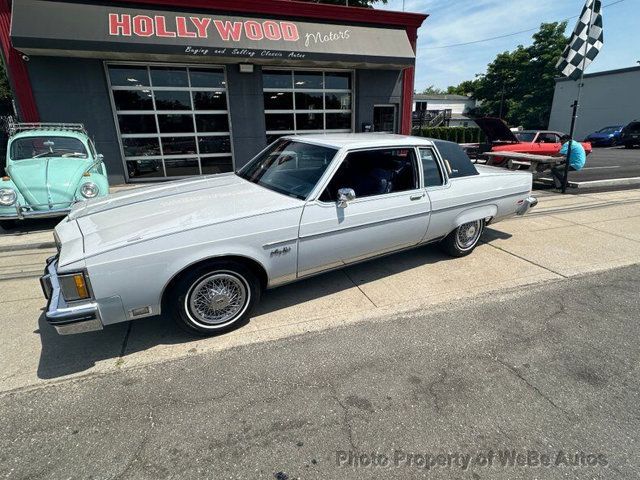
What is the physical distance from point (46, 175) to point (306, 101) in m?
7.74

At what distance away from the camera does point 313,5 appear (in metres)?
10.2

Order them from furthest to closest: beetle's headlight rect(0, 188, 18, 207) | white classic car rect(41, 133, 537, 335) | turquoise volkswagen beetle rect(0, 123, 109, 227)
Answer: turquoise volkswagen beetle rect(0, 123, 109, 227), beetle's headlight rect(0, 188, 18, 207), white classic car rect(41, 133, 537, 335)

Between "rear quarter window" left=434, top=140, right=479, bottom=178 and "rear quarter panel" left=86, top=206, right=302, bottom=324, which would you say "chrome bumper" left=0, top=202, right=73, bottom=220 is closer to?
"rear quarter panel" left=86, top=206, right=302, bottom=324

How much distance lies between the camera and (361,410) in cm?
225

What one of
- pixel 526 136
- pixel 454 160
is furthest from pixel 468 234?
pixel 526 136

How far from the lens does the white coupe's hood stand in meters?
2.66

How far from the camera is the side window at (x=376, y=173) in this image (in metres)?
3.52

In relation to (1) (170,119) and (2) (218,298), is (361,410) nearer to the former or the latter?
(2) (218,298)

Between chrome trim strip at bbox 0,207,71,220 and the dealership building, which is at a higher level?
the dealership building

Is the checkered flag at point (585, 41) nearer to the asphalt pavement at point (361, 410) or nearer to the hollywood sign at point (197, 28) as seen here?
the hollywood sign at point (197, 28)

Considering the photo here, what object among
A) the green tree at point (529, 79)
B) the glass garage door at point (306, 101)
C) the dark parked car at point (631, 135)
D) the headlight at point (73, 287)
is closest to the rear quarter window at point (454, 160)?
the headlight at point (73, 287)

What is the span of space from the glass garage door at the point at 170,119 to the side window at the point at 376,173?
7995 mm

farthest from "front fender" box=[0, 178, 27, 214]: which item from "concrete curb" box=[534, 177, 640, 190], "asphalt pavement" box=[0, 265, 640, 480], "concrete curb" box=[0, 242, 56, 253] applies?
"concrete curb" box=[534, 177, 640, 190]

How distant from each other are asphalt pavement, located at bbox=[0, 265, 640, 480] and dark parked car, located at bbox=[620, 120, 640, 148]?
26.9 m
